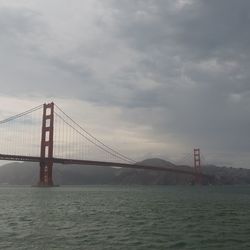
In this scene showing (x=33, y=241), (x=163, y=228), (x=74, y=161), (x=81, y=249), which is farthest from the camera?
(x=74, y=161)

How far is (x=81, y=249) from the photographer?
1834cm

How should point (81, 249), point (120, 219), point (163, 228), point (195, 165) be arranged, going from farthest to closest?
1. point (195, 165)
2. point (120, 219)
3. point (163, 228)
4. point (81, 249)

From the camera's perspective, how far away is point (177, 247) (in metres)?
18.8

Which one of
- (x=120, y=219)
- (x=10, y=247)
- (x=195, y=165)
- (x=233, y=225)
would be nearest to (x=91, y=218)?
(x=120, y=219)

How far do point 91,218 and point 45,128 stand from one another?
3064 inches

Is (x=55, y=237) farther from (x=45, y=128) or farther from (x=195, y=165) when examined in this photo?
(x=195, y=165)

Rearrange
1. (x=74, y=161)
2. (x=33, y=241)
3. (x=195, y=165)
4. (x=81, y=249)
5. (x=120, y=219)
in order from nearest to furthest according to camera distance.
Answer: (x=81, y=249) < (x=33, y=241) < (x=120, y=219) < (x=74, y=161) < (x=195, y=165)

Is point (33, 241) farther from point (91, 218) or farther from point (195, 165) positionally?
point (195, 165)

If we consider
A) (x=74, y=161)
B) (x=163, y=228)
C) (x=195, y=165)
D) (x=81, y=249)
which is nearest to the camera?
(x=81, y=249)

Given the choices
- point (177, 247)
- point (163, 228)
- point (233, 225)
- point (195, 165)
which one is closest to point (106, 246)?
point (177, 247)

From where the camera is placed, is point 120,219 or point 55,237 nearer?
point 55,237

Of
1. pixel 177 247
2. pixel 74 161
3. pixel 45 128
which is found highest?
pixel 45 128

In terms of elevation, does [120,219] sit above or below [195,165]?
below

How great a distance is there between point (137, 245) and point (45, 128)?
8936 cm
